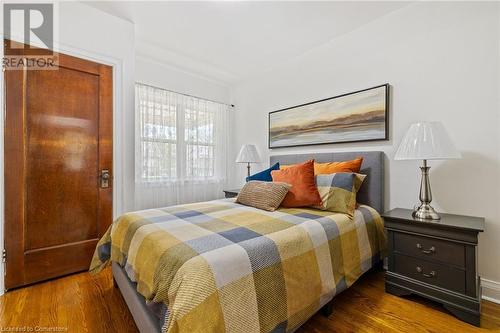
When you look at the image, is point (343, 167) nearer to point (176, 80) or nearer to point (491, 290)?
point (491, 290)

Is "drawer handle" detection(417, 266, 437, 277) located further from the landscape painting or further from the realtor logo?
the realtor logo

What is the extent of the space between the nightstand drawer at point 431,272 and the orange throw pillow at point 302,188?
2.45 ft

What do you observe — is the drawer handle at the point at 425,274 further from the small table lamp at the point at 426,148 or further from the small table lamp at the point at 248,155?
the small table lamp at the point at 248,155

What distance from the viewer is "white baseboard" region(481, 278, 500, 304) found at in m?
1.71

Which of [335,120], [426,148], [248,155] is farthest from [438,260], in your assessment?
[248,155]

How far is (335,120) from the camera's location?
2.63 m

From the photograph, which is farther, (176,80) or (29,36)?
(176,80)

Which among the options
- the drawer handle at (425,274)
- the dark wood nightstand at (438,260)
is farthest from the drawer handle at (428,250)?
the drawer handle at (425,274)

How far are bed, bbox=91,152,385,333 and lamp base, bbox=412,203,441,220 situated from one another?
340 millimetres

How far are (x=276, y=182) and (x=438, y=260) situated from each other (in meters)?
1.29

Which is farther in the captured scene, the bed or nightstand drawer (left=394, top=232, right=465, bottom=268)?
nightstand drawer (left=394, top=232, right=465, bottom=268)

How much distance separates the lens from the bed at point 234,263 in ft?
3.13

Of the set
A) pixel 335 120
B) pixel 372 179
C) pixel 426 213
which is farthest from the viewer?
pixel 335 120

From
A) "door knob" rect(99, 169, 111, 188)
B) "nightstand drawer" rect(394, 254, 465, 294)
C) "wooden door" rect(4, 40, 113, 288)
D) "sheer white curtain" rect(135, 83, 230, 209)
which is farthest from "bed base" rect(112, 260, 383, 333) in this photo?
"sheer white curtain" rect(135, 83, 230, 209)
